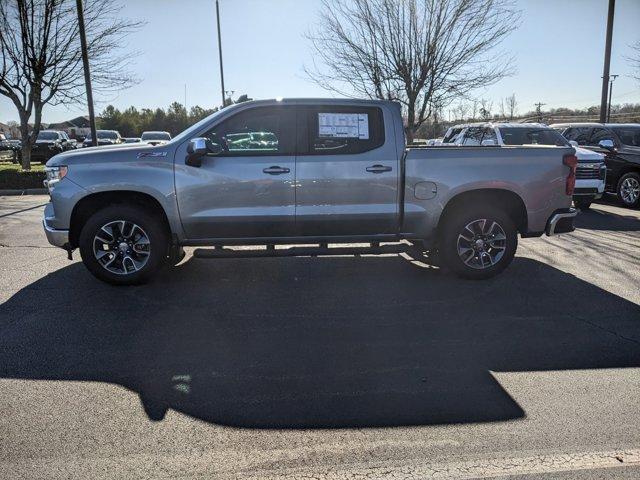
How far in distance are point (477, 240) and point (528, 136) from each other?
6.96 m

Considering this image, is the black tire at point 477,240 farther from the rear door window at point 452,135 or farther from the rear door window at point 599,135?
Answer: the rear door window at point 599,135

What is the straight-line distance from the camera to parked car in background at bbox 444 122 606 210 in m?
11.3

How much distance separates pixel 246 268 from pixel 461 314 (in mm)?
2878

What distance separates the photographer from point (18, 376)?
12.2ft

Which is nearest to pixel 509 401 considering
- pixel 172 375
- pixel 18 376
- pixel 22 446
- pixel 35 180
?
Result: pixel 172 375

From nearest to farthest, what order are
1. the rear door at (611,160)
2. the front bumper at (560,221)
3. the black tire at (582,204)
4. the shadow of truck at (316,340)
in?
the shadow of truck at (316,340) → the front bumper at (560,221) → the black tire at (582,204) → the rear door at (611,160)

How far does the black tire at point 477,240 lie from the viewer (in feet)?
19.8

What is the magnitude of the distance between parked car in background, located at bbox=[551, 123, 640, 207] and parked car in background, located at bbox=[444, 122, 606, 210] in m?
0.76

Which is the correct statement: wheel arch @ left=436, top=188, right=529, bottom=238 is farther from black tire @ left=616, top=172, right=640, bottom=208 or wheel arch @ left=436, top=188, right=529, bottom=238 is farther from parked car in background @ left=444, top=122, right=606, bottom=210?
black tire @ left=616, top=172, right=640, bottom=208

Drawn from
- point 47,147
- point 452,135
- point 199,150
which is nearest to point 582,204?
point 452,135

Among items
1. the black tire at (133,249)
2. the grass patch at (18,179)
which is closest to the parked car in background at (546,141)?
the black tire at (133,249)

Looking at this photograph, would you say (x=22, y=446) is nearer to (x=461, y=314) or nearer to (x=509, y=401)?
(x=509, y=401)

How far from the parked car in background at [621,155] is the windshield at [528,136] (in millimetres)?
1069

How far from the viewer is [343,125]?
5.92 meters
